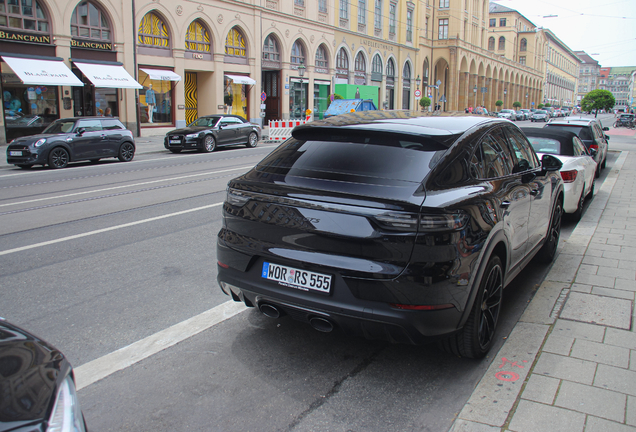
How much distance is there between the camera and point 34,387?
5.98ft

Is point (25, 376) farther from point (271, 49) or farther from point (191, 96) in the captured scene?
point (271, 49)

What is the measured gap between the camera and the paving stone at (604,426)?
9.11ft

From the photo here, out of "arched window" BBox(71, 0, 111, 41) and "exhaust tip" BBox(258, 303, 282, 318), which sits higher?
"arched window" BBox(71, 0, 111, 41)

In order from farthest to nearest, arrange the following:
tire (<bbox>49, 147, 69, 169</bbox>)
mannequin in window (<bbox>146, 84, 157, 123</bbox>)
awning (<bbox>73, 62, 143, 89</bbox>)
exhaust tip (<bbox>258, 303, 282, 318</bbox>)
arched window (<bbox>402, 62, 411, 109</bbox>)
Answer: arched window (<bbox>402, 62, 411, 109</bbox>), mannequin in window (<bbox>146, 84, 157, 123</bbox>), awning (<bbox>73, 62, 143, 89</bbox>), tire (<bbox>49, 147, 69, 169</bbox>), exhaust tip (<bbox>258, 303, 282, 318</bbox>)

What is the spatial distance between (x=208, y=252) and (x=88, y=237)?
6.12 feet

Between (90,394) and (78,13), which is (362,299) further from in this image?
(78,13)

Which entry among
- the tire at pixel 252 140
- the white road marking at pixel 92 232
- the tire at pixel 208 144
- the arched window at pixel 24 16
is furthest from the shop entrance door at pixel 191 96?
the white road marking at pixel 92 232

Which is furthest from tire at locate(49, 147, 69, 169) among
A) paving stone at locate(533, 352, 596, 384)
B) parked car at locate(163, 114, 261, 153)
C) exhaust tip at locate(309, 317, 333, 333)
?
paving stone at locate(533, 352, 596, 384)

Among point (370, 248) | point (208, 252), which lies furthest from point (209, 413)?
point (208, 252)

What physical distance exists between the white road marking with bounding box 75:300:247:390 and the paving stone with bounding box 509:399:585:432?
7.64ft

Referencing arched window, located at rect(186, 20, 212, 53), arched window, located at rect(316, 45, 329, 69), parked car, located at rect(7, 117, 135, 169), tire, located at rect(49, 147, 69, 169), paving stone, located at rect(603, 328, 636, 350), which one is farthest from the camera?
arched window, located at rect(316, 45, 329, 69)

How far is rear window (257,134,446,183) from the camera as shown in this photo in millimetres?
3336

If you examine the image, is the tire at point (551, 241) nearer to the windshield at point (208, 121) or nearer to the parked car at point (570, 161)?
the parked car at point (570, 161)

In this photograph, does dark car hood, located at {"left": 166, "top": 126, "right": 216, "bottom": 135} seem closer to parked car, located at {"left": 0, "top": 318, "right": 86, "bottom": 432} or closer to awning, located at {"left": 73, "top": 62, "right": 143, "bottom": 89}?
awning, located at {"left": 73, "top": 62, "right": 143, "bottom": 89}
